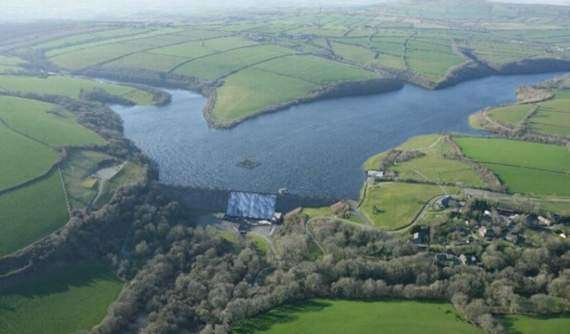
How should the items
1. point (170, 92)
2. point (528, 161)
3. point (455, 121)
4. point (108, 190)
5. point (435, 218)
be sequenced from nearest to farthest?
1. point (435, 218)
2. point (108, 190)
3. point (528, 161)
4. point (455, 121)
5. point (170, 92)

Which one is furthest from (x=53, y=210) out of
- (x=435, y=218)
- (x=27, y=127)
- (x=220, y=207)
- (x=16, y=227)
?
(x=435, y=218)

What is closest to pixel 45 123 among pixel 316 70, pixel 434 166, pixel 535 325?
pixel 316 70

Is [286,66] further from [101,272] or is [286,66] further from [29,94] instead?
[101,272]

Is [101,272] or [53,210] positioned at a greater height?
[53,210]

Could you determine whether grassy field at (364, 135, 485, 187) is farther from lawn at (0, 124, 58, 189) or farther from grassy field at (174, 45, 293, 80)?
grassy field at (174, 45, 293, 80)

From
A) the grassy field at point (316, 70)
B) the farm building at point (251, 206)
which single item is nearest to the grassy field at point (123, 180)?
the farm building at point (251, 206)

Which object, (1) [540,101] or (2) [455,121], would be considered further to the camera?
(1) [540,101]
